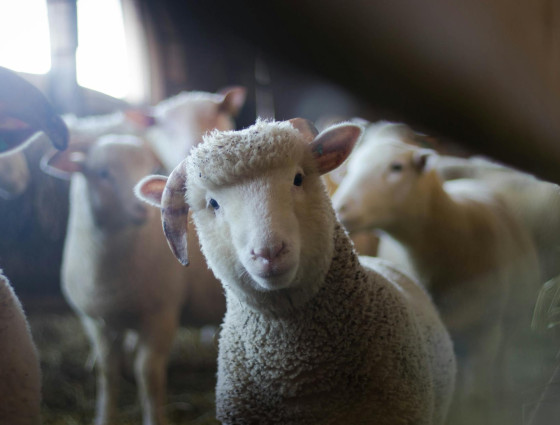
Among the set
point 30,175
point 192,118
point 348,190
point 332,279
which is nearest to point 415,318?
point 332,279

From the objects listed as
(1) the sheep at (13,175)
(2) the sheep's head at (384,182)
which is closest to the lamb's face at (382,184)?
(2) the sheep's head at (384,182)

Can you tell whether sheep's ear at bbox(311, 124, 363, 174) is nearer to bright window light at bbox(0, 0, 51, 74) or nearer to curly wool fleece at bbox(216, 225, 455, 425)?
curly wool fleece at bbox(216, 225, 455, 425)

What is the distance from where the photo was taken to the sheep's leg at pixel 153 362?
3.12 ft

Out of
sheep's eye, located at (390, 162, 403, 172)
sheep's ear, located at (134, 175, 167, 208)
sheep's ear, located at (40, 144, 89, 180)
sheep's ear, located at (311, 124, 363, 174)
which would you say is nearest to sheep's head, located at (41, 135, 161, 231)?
sheep's ear, located at (40, 144, 89, 180)

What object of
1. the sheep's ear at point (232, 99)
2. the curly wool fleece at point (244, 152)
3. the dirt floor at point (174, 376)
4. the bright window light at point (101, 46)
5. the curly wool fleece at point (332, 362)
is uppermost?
the bright window light at point (101, 46)

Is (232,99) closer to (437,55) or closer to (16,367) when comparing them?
(437,55)

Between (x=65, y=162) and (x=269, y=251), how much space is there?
1.76ft

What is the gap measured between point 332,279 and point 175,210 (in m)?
0.30

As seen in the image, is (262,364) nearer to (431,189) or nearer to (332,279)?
(332,279)

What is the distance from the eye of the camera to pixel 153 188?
0.80 meters

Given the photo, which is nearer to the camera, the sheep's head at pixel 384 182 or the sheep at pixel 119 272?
the sheep at pixel 119 272

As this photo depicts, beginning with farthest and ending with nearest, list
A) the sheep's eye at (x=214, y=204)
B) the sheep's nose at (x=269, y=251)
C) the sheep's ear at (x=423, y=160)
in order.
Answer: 1. the sheep's ear at (x=423, y=160)
2. the sheep's eye at (x=214, y=204)
3. the sheep's nose at (x=269, y=251)

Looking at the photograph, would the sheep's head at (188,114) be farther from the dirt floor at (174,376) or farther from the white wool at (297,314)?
the dirt floor at (174,376)

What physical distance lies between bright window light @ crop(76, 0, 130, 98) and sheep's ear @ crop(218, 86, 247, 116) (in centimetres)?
21
